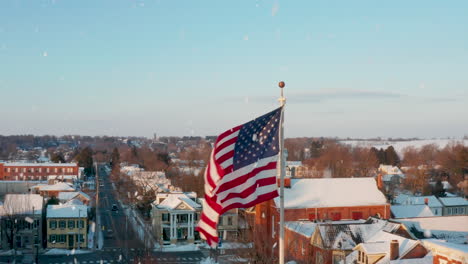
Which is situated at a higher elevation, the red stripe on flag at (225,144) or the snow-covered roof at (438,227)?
the red stripe on flag at (225,144)

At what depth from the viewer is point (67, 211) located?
4859cm

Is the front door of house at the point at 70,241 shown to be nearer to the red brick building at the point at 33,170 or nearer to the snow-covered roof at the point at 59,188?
the snow-covered roof at the point at 59,188

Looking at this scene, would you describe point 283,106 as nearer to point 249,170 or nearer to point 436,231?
point 249,170

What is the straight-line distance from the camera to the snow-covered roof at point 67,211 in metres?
47.8

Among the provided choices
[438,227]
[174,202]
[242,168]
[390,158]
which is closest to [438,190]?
[438,227]

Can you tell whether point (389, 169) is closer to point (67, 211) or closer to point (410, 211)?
point (410, 211)

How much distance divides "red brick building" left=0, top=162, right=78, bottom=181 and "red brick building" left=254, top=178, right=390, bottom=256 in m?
66.2

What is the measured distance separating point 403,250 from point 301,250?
8961mm

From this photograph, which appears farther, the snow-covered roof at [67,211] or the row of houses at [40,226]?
the snow-covered roof at [67,211]

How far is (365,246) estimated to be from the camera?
89.6ft

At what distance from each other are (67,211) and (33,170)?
2243 inches

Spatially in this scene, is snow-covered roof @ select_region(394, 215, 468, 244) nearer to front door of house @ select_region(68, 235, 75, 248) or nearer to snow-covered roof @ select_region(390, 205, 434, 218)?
snow-covered roof @ select_region(390, 205, 434, 218)

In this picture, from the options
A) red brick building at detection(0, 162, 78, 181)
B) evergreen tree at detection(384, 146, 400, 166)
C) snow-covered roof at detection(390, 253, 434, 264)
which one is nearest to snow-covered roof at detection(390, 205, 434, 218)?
snow-covered roof at detection(390, 253, 434, 264)

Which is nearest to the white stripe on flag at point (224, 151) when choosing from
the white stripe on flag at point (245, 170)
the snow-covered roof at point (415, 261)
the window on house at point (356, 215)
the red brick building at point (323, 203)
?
the white stripe on flag at point (245, 170)
